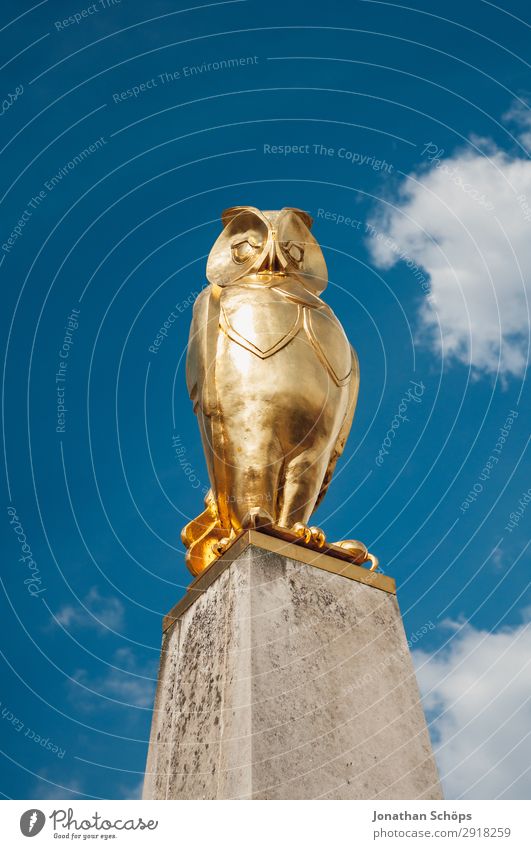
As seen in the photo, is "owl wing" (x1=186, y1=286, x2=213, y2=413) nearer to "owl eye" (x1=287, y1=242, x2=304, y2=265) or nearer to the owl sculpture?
the owl sculpture

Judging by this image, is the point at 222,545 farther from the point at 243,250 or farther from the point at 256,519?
the point at 243,250

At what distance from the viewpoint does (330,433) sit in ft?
26.1

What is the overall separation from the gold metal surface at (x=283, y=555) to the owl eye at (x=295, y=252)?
3138 millimetres

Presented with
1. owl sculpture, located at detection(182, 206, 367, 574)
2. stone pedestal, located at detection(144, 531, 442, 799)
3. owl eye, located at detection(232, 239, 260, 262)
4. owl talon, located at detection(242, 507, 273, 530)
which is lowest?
stone pedestal, located at detection(144, 531, 442, 799)

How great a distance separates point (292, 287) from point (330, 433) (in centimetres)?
150

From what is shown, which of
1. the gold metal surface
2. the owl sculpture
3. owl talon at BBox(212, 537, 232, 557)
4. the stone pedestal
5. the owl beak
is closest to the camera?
the stone pedestal

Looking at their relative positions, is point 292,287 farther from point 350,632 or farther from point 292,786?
point 292,786

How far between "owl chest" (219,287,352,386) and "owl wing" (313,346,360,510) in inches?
9.8

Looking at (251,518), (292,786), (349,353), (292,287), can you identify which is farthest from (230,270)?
(292,786)

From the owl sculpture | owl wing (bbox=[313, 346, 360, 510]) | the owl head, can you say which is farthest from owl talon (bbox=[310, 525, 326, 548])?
the owl head

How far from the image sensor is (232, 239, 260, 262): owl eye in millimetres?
8891

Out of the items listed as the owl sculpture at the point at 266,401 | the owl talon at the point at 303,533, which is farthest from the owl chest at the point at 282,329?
the owl talon at the point at 303,533

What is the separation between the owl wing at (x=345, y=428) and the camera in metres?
8.41
